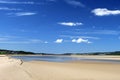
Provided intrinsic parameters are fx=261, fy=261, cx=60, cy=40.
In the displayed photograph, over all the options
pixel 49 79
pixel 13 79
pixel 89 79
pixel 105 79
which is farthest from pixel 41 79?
pixel 105 79

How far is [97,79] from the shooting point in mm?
15359

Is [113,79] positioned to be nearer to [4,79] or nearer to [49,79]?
[49,79]

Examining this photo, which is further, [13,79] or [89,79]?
[89,79]

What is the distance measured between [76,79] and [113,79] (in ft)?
7.30

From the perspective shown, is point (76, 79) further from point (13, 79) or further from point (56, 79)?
point (13, 79)

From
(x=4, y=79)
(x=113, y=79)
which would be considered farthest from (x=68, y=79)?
(x=4, y=79)

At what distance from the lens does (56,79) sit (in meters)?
15.0

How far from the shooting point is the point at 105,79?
51.2 ft

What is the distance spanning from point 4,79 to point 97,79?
17.6 ft

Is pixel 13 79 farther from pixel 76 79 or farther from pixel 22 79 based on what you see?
pixel 76 79

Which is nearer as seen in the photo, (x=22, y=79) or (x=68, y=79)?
(x=22, y=79)

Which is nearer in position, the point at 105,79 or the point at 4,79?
the point at 4,79

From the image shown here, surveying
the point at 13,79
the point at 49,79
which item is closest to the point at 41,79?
the point at 49,79

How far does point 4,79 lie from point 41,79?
6.81 ft
